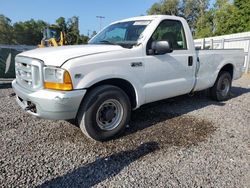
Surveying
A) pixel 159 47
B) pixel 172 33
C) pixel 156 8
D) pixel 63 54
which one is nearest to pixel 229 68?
pixel 172 33

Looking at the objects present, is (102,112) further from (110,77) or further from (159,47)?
(159,47)

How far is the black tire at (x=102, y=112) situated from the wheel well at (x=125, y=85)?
0.34ft

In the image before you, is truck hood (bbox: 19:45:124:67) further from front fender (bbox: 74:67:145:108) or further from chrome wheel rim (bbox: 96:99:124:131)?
chrome wheel rim (bbox: 96:99:124:131)

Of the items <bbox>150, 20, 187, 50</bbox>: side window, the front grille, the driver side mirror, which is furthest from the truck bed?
the front grille

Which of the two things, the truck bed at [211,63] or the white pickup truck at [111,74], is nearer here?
the white pickup truck at [111,74]

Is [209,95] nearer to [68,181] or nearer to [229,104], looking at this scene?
[229,104]

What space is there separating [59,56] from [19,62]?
Result: 0.98 meters

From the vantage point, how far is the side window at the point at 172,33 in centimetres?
448

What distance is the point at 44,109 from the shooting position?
3.28 m

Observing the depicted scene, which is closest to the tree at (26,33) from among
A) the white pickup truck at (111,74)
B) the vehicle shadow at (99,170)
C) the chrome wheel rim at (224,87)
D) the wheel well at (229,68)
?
the wheel well at (229,68)

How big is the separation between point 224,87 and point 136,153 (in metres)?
4.05

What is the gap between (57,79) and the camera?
10.5 feet

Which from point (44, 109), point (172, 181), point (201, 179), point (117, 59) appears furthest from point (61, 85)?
point (201, 179)

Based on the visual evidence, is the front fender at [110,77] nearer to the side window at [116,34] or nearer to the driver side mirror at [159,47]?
Result: the driver side mirror at [159,47]
